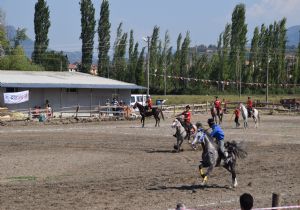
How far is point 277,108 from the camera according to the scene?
6225 centimetres

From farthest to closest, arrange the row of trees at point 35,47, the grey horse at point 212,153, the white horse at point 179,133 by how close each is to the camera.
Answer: the row of trees at point 35,47 → the white horse at point 179,133 → the grey horse at point 212,153

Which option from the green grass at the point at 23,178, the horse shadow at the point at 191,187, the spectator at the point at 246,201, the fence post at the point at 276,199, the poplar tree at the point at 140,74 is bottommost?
the green grass at the point at 23,178

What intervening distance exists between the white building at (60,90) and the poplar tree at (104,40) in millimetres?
31843

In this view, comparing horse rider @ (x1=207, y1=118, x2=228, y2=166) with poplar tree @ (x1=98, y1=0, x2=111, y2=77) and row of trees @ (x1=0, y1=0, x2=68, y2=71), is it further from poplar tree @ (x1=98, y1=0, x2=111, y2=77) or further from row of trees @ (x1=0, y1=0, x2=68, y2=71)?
poplar tree @ (x1=98, y1=0, x2=111, y2=77)

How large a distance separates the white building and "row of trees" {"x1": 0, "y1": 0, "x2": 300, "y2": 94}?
31501 millimetres

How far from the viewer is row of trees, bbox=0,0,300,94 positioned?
8969cm

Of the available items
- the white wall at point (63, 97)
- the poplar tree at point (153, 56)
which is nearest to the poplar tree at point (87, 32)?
the poplar tree at point (153, 56)

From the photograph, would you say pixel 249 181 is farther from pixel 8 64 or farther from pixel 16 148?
pixel 8 64

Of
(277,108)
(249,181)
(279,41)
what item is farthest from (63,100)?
(279,41)

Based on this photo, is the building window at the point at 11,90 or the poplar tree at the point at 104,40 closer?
the building window at the point at 11,90

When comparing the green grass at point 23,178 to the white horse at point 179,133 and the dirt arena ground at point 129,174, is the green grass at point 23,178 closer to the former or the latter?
the dirt arena ground at point 129,174

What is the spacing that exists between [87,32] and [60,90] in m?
36.2

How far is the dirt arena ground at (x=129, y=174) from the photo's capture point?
12.9 meters

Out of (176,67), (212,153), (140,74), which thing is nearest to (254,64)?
(176,67)
